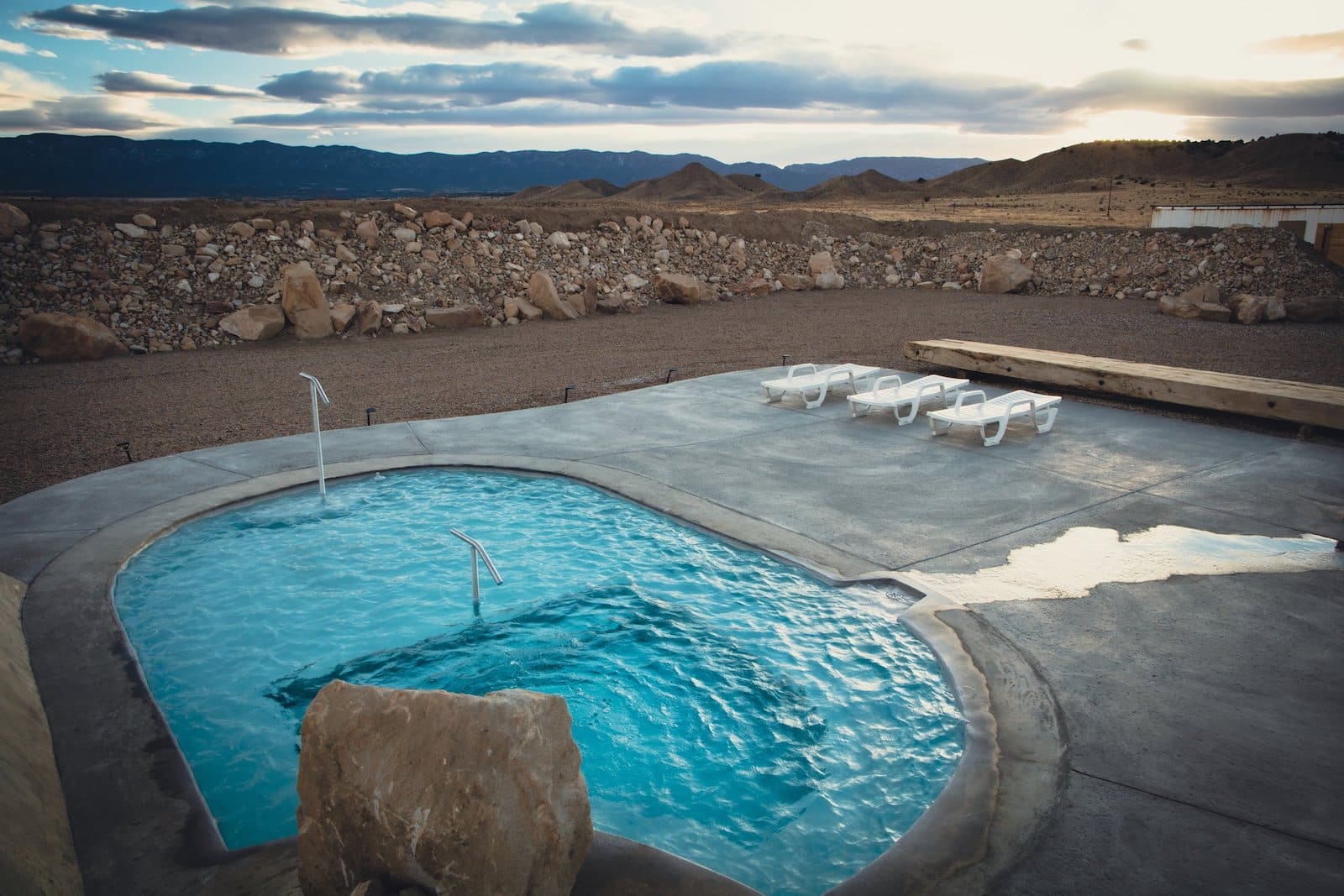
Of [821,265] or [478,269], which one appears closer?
[478,269]

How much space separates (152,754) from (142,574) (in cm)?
284

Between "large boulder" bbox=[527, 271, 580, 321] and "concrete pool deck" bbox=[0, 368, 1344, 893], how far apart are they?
342 inches

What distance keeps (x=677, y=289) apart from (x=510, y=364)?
25.7 ft

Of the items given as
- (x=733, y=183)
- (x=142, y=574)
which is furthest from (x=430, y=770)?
(x=733, y=183)

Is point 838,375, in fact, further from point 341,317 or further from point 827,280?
point 827,280

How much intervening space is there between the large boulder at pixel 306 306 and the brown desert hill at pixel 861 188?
57.7m

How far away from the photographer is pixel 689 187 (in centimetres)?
8194

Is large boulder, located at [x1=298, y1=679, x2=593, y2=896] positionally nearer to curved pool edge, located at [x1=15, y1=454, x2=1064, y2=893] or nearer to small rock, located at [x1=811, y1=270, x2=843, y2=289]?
curved pool edge, located at [x1=15, y1=454, x2=1064, y2=893]

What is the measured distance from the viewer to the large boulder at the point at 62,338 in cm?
1420

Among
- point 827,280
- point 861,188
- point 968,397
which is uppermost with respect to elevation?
point 861,188

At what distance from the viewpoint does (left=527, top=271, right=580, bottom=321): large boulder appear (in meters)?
19.1

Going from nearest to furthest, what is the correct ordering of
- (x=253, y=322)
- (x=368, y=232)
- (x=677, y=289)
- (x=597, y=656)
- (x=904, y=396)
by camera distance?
1. (x=597, y=656)
2. (x=904, y=396)
3. (x=253, y=322)
4. (x=368, y=232)
5. (x=677, y=289)

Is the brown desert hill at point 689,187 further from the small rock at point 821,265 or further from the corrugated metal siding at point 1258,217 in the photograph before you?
the small rock at point 821,265

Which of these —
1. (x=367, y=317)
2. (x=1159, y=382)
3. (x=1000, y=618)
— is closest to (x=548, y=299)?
(x=367, y=317)
